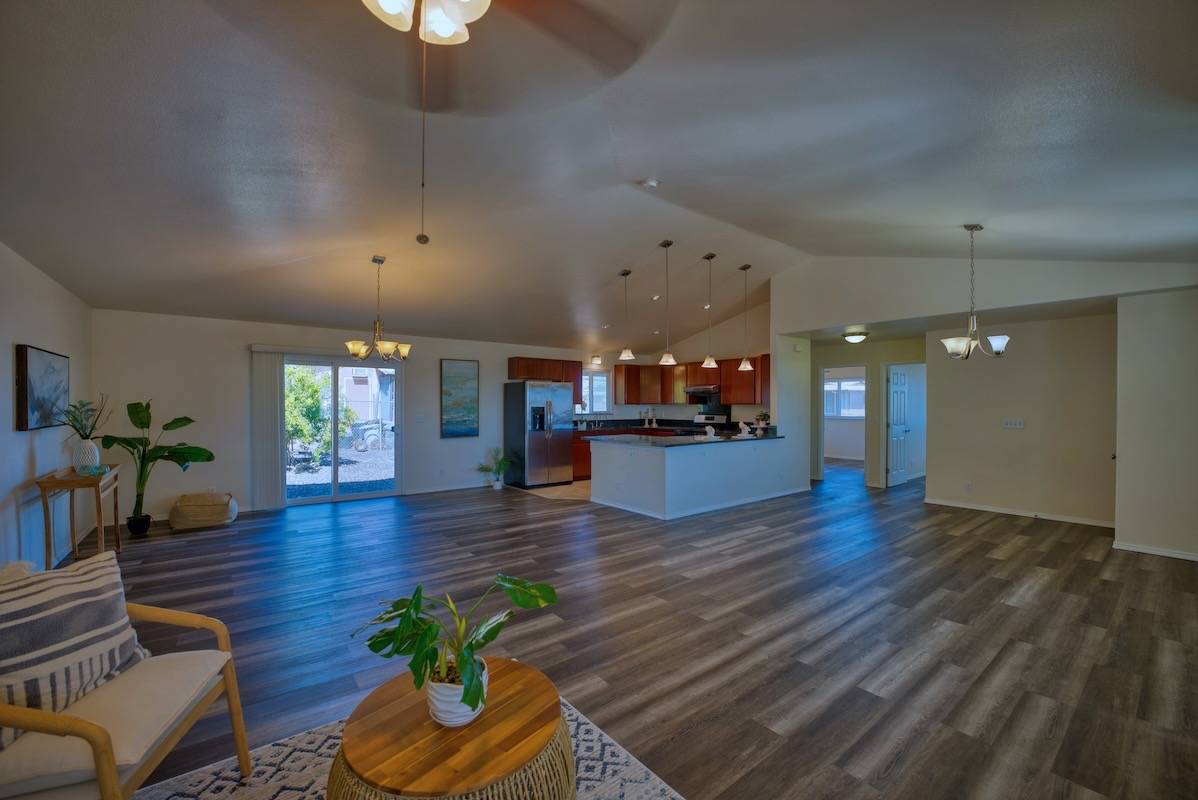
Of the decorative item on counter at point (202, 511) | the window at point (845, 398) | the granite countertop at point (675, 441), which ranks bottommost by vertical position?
the decorative item on counter at point (202, 511)

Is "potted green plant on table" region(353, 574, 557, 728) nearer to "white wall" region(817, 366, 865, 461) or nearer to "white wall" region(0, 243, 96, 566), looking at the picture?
"white wall" region(0, 243, 96, 566)

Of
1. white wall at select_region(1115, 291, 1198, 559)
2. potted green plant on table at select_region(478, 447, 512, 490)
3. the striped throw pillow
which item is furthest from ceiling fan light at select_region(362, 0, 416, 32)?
potted green plant on table at select_region(478, 447, 512, 490)

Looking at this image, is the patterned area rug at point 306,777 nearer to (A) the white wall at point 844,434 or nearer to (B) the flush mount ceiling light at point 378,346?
(B) the flush mount ceiling light at point 378,346

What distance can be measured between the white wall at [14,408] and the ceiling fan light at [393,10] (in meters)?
4.06

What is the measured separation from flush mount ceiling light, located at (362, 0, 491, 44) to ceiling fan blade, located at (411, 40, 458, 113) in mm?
637

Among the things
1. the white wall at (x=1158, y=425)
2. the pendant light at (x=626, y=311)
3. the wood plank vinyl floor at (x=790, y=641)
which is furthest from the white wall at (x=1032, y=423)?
the pendant light at (x=626, y=311)

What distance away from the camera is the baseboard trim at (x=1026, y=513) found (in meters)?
5.62

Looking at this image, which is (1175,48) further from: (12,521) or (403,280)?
(12,521)

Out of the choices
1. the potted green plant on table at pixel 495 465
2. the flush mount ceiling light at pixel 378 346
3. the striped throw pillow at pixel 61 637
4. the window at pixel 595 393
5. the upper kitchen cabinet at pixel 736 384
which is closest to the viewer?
the striped throw pillow at pixel 61 637

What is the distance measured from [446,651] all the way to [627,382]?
864 centimetres

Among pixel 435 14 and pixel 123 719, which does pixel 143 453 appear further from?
pixel 435 14

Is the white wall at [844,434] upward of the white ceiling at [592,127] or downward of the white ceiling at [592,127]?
downward

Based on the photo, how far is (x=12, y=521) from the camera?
11.9 ft

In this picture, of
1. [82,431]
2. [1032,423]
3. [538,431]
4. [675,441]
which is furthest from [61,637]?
[1032,423]
